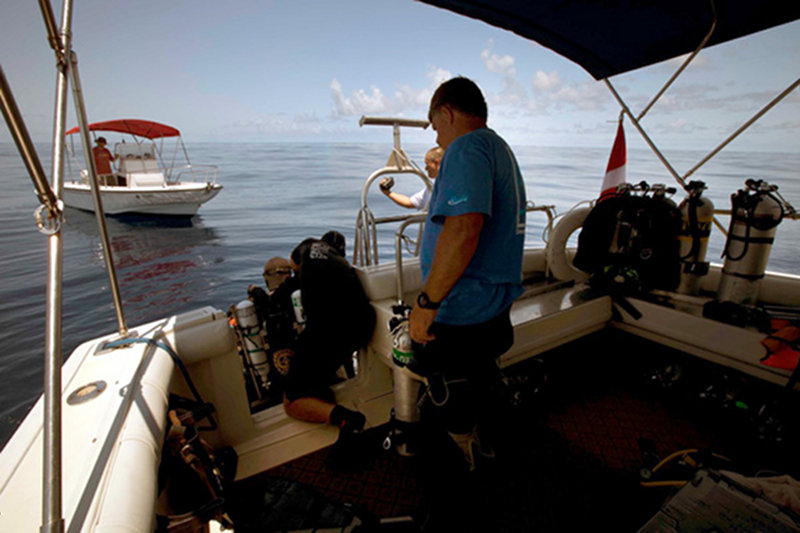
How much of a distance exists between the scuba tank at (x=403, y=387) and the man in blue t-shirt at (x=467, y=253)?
0.66 feet

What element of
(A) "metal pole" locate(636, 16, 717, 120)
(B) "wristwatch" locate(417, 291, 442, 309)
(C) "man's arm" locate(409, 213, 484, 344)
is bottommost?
(B) "wristwatch" locate(417, 291, 442, 309)

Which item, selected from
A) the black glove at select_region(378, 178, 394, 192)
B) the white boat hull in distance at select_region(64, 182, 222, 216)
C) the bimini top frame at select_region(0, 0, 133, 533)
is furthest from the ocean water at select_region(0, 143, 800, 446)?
the bimini top frame at select_region(0, 0, 133, 533)

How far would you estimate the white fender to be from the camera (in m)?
3.02

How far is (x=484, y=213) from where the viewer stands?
1.24 m

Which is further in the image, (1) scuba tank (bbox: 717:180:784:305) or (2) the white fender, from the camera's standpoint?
(2) the white fender

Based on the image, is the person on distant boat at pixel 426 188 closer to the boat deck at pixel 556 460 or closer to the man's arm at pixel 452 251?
the man's arm at pixel 452 251

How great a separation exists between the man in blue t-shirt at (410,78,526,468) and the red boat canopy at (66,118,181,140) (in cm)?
1756

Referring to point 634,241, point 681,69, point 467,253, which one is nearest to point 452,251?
point 467,253

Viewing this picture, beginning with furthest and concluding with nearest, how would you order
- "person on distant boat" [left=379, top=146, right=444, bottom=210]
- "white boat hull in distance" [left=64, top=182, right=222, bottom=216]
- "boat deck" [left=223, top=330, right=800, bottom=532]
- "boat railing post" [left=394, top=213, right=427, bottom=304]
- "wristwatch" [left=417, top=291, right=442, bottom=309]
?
"white boat hull in distance" [left=64, top=182, right=222, bottom=216] → "person on distant boat" [left=379, top=146, right=444, bottom=210] → "boat railing post" [left=394, top=213, right=427, bottom=304] → "boat deck" [left=223, top=330, right=800, bottom=532] → "wristwatch" [left=417, top=291, right=442, bottom=309]

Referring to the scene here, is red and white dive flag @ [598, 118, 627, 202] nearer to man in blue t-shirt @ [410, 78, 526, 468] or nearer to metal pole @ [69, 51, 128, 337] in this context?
man in blue t-shirt @ [410, 78, 526, 468]

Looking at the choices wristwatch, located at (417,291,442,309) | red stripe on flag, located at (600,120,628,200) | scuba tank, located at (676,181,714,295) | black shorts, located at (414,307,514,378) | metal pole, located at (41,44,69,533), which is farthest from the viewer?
red stripe on flag, located at (600,120,628,200)

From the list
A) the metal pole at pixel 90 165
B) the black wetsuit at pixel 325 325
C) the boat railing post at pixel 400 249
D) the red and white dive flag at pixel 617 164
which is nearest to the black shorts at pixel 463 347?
the boat railing post at pixel 400 249

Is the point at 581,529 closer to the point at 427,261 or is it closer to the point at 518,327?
the point at 518,327

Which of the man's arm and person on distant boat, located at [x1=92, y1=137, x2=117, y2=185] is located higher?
person on distant boat, located at [x1=92, y1=137, x2=117, y2=185]
